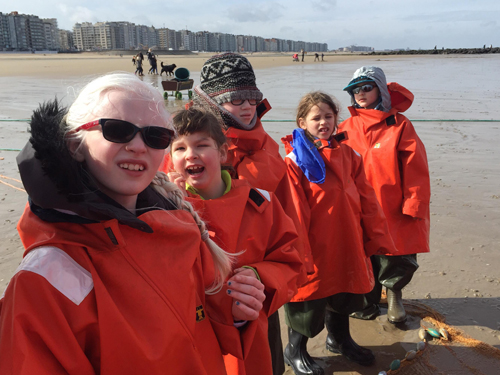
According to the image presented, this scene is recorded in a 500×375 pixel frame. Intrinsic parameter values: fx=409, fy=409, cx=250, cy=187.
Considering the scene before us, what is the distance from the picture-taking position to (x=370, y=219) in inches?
116

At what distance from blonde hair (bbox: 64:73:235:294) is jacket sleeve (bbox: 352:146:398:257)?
5.36 feet

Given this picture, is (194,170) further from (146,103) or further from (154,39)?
(154,39)

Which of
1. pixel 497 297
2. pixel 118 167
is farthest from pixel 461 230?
pixel 118 167

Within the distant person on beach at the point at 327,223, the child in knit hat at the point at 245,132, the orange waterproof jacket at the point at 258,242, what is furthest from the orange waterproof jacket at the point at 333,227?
the orange waterproof jacket at the point at 258,242

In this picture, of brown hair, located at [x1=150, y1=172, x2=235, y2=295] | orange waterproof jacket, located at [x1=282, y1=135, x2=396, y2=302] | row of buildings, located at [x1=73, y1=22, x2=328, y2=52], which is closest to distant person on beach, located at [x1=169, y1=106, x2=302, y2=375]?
brown hair, located at [x1=150, y1=172, x2=235, y2=295]

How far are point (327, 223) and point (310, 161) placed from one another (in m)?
0.44

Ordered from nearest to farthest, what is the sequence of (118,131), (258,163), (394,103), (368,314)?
(118,131), (258,163), (368,314), (394,103)

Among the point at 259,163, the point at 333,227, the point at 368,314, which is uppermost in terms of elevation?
the point at 259,163

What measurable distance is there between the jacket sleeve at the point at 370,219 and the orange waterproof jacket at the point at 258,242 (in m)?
1.15

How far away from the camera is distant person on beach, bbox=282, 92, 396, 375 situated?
9.29 ft

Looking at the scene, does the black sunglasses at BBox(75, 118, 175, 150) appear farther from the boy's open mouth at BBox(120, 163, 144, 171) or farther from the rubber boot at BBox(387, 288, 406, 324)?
the rubber boot at BBox(387, 288, 406, 324)

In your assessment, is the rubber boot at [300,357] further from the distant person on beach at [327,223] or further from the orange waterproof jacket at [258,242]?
the orange waterproof jacket at [258,242]

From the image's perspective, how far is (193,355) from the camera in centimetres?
131

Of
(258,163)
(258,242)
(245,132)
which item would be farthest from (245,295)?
(245,132)
